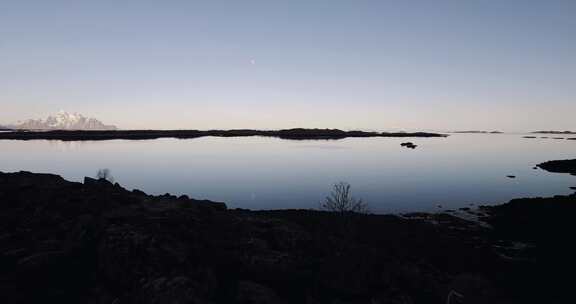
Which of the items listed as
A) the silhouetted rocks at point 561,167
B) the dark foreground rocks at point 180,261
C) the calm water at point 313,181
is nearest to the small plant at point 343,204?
the calm water at point 313,181

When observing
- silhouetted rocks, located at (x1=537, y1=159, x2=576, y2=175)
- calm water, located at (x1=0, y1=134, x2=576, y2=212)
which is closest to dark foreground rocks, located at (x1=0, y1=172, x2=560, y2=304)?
calm water, located at (x1=0, y1=134, x2=576, y2=212)

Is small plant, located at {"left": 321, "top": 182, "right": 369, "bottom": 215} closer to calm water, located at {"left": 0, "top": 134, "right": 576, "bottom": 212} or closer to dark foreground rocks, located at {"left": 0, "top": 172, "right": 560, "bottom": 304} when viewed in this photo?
calm water, located at {"left": 0, "top": 134, "right": 576, "bottom": 212}

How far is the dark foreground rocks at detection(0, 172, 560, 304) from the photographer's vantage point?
1245 centimetres

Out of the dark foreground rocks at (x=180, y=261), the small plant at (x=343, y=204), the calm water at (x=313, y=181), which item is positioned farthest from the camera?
the calm water at (x=313, y=181)

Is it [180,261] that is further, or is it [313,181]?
[313,181]

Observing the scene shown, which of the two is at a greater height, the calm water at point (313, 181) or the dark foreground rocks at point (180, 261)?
the dark foreground rocks at point (180, 261)

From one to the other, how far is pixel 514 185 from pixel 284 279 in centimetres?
5729

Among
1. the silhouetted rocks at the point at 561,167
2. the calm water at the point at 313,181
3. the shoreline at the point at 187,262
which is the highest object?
the shoreline at the point at 187,262

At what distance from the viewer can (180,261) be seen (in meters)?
13.0

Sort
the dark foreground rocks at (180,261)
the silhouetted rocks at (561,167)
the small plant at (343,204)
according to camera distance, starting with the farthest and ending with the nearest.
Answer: the silhouetted rocks at (561,167), the small plant at (343,204), the dark foreground rocks at (180,261)

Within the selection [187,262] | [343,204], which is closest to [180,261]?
[187,262]

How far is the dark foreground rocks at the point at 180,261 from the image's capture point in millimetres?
12453

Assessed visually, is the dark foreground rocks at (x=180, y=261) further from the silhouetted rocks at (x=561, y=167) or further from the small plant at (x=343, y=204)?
the silhouetted rocks at (x=561, y=167)

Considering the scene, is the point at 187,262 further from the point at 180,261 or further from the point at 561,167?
the point at 561,167
